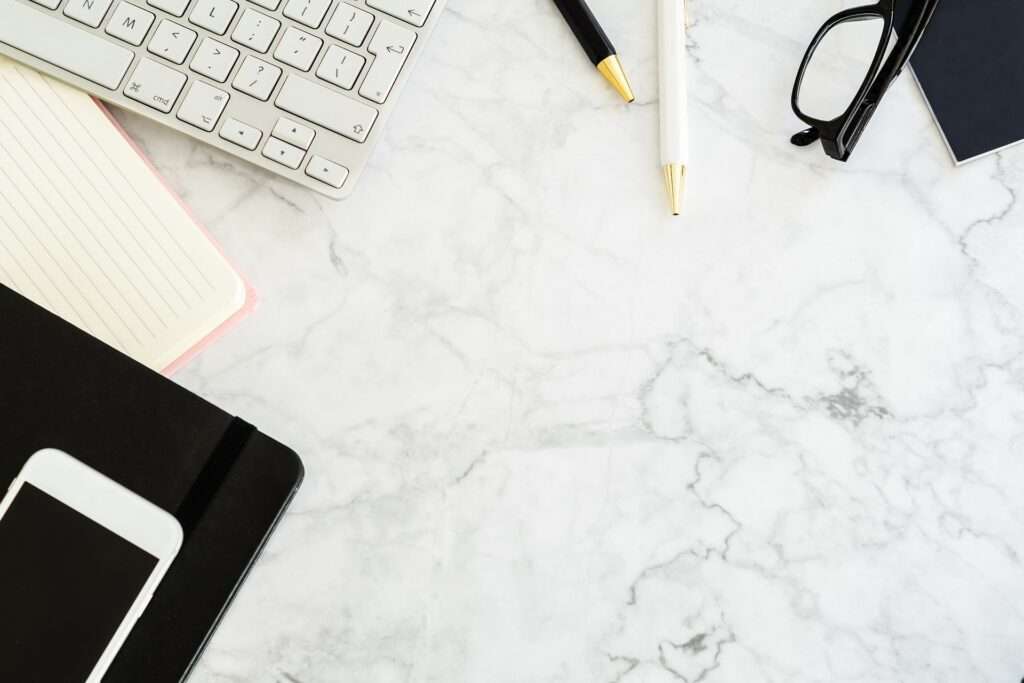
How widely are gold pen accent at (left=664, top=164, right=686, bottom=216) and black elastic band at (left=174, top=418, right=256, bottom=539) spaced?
266 millimetres

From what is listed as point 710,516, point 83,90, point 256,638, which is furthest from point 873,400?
point 83,90

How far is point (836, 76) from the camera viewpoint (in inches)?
21.4

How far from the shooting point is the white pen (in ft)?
1.70

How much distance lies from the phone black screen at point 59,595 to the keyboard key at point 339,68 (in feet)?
0.88

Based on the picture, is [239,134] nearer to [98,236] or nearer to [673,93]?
[98,236]

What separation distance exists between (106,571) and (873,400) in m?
0.41

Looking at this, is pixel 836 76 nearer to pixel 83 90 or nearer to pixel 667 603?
pixel 667 603

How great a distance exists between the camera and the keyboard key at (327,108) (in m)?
0.50

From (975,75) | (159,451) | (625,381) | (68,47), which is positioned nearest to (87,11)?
(68,47)

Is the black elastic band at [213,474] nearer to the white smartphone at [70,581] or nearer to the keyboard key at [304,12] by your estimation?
the white smartphone at [70,581]

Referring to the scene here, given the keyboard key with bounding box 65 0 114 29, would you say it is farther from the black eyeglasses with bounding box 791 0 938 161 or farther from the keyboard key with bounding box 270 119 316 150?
the black eyeglasses with bounding box 791 0 938 161

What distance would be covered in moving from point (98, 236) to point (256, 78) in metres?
0.12

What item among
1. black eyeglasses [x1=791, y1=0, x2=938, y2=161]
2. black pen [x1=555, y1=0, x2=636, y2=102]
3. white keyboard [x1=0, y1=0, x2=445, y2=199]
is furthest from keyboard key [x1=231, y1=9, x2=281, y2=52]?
black eyeglasses [x1=791, y1=0, x2=938, y2=161]

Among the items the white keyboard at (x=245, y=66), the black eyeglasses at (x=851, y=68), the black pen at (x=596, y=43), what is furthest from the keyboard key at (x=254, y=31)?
the black eyeglasses at (x=851, y=68)
